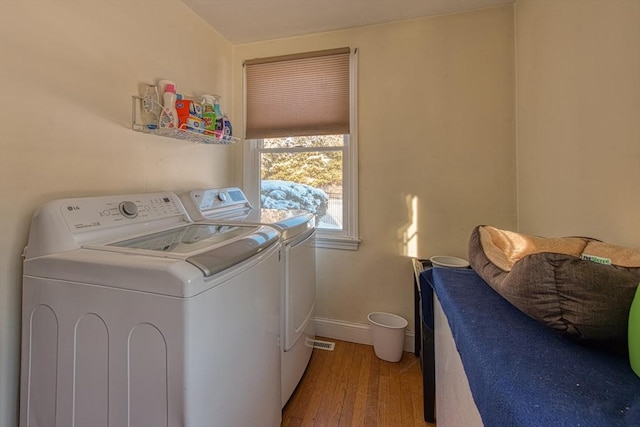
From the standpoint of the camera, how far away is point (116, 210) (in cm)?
116

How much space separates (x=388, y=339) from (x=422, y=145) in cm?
137

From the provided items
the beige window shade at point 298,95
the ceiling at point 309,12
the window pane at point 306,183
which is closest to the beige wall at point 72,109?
the ceiling at point 309,12

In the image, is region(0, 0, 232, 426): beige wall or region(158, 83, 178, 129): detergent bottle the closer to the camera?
region(0, 0, 232, 426): beige wall

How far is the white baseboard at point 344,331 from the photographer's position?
2.12 metres

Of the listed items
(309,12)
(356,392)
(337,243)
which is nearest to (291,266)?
(337,243)

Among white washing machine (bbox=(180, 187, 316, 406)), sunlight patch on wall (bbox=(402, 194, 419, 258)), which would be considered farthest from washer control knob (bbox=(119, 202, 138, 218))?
sunlight patch on wall (bbox=(402, 194, 419, 258))

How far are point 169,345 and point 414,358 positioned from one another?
177cm

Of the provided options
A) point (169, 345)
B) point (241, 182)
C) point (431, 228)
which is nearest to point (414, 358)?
point (431, 228)

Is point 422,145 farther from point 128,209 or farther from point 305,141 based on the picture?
point 128,209

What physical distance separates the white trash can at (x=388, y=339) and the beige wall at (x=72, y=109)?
1.67 meters

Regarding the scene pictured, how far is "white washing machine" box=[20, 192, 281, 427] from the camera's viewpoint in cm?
73

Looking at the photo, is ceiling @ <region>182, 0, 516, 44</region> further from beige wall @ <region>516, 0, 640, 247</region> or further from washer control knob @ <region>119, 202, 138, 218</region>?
washer control knob @ <region>119, 202, 138, 218</region>

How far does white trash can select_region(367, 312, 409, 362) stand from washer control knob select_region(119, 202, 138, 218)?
5.23ft

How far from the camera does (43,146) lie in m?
1.09
